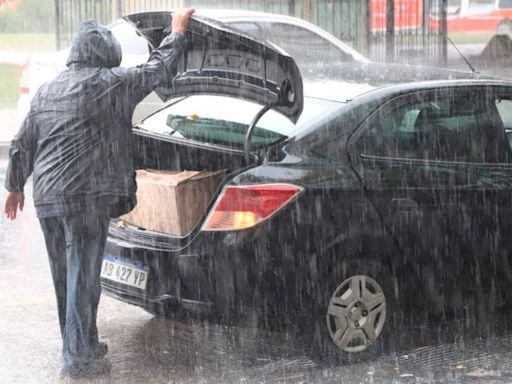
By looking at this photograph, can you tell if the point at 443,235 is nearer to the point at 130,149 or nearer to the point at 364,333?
the point at 364,333

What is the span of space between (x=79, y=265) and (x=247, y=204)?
86cm

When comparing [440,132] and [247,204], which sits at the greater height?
[440,132]

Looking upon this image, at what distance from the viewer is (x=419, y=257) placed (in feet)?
19.5

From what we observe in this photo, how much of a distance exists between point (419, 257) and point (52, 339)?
6.74ft

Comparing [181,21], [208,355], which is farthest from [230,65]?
[208,355]

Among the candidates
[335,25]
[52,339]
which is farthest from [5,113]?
[52,339]

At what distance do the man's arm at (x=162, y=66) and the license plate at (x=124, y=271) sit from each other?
2.81 ft

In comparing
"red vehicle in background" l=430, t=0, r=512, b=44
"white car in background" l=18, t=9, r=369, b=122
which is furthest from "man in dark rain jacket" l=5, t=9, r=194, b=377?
"red vehicle in background" l=430, t=0, r=512, b=44

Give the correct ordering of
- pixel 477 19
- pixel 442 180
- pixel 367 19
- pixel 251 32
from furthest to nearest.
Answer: pixel 477 19 → pixel 367 19 → pixel 251 32 → pixel 442 180

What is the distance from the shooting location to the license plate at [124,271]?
5.72 meters

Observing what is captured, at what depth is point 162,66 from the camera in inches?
217

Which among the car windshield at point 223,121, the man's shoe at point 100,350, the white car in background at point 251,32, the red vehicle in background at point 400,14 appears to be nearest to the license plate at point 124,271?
the man's shoe at point 100,350

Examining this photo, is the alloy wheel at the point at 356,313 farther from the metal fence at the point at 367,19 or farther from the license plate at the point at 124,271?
the metal fence at the point at 367,19

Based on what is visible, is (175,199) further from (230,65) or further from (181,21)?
(181,21)
